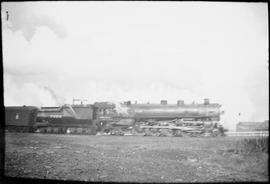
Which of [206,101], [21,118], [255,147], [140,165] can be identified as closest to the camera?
[140,165]

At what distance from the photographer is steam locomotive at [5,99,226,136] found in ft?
63.8

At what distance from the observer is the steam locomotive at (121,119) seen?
19453mm

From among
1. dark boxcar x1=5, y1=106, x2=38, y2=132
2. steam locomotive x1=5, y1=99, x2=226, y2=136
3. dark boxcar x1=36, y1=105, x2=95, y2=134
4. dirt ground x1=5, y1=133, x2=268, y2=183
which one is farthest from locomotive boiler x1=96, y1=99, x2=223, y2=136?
dirt ground x1=5, y1=133, x2=268, y2=183

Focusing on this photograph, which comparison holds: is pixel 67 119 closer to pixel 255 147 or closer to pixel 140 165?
pixel 140 165

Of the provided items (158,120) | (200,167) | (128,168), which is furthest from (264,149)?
(158,120)

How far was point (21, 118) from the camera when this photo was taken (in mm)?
22750

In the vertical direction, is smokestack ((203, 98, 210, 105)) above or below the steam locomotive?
above

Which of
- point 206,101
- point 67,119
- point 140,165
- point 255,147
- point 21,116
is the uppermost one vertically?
point 206,101

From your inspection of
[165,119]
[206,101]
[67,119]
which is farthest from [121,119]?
[206,101]

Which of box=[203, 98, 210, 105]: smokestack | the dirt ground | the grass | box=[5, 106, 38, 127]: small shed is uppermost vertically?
box=[203, 98, 210, 105]: smokestack

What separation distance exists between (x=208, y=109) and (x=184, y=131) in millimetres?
3397

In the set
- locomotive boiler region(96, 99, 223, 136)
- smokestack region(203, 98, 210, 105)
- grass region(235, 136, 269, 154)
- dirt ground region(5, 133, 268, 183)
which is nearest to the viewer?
dirt ground region(5, 133, 268, 183)

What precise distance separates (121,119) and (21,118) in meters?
10.9

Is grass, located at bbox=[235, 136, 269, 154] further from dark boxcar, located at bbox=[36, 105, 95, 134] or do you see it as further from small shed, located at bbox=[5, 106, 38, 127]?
small shed, located at bbox=[5, 106, 38, 127]
